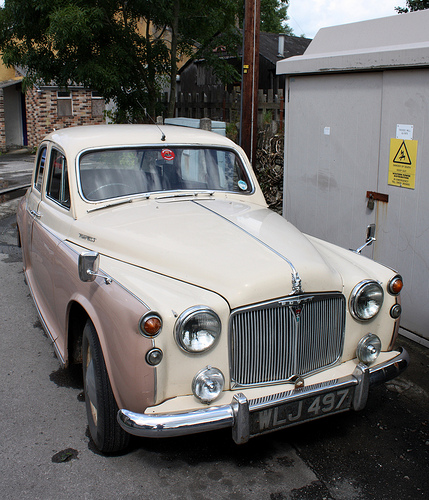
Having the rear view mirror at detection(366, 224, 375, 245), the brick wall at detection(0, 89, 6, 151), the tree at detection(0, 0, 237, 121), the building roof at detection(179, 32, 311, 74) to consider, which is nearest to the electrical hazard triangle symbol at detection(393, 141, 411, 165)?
the rear view mirror at detection(366, 224, 375, 245)

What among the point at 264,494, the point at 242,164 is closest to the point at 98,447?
the point at 264,494

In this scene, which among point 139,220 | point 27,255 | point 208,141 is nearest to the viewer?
point 139,220

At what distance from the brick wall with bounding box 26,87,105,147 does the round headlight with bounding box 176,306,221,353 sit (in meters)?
18.7

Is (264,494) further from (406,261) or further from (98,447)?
(406,261)

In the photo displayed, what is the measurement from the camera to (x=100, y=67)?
32.0ft

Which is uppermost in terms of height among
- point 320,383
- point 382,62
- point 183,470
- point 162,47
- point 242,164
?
point 162,47

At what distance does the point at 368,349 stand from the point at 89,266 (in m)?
1.61

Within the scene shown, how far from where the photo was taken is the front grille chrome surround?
9.14 ft

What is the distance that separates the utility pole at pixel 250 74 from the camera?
22.0 ft

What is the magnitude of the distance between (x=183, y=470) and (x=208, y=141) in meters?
2.48

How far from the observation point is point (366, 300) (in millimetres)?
3148

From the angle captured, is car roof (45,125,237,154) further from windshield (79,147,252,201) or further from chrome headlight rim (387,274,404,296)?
chrome headlight rim (387,274,404,296)

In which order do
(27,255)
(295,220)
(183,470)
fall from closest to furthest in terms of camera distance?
(183,470), (27,255), (295,220)

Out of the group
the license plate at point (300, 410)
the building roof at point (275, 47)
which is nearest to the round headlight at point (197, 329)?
the license plate at point (300, 410)
